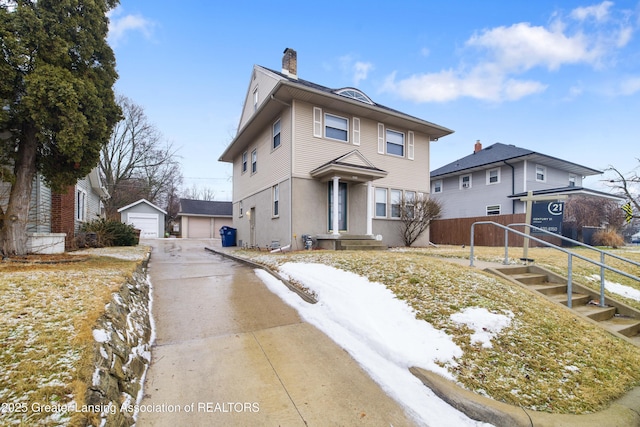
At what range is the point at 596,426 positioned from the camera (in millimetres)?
2410

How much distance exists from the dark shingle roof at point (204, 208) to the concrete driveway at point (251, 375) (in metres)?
28.3

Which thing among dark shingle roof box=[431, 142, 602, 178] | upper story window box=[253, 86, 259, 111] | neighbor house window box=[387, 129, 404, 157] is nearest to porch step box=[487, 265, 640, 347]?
neighbor house window box=[387, 129, 404, 157]

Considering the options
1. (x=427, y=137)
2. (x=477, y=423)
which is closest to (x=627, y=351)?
(x=477, y=423)

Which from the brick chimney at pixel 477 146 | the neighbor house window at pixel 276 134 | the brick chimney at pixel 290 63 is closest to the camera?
the neighbor house window at pixel 276 134

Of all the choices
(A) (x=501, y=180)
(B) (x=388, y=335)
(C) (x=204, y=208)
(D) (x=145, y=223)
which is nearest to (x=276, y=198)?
(B) (x=388, y=335)

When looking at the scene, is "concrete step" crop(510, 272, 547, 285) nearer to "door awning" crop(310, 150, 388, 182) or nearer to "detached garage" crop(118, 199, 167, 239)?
"door awning" crop(310, 150, 388, 182)

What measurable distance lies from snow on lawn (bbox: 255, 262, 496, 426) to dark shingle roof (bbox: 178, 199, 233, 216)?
2872 centimetres

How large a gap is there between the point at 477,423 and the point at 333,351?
158 centimetres

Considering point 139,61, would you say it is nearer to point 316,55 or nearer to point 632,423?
point 316,55

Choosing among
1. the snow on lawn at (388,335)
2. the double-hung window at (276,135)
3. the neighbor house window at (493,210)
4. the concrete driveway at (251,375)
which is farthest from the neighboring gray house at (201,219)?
the snow on lawn at (388,335)

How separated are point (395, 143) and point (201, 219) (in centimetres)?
2459

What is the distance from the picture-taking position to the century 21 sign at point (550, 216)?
868 cm

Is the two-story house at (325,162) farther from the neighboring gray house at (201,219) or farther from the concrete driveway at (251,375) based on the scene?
the neighboring gray house at (201,219)

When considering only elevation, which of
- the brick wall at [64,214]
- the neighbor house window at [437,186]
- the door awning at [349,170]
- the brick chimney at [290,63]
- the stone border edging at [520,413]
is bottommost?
the stone border edging at [520,413]
